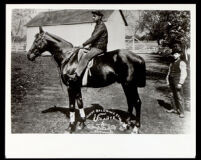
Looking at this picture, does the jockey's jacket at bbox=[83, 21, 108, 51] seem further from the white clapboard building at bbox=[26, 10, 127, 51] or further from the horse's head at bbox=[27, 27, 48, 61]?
the horse's head at bbox=[27, 27, 48, 61]

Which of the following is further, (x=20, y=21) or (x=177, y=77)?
(x=177, y=77)

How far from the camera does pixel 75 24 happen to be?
5.66 meters

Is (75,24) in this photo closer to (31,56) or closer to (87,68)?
(87,68)

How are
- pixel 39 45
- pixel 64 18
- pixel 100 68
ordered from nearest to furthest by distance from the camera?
1. pixel 100 68
2. pixel 39 45
3. pixel 64 18

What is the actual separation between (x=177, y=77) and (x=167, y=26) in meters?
0.90

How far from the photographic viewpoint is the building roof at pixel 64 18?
5645 mm

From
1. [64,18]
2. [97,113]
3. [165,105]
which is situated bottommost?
[97,113]

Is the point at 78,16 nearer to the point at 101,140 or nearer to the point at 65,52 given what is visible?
the point at 65,52

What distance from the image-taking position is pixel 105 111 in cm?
565

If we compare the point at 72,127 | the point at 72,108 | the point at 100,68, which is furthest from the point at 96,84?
the point at 72,127

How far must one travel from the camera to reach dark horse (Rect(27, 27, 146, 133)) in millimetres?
5445

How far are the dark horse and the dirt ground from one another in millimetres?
108

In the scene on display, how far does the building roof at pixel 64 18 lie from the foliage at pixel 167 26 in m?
0.42

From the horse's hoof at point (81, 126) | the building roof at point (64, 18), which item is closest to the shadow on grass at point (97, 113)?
the horse's hoof at point (81, 126)
